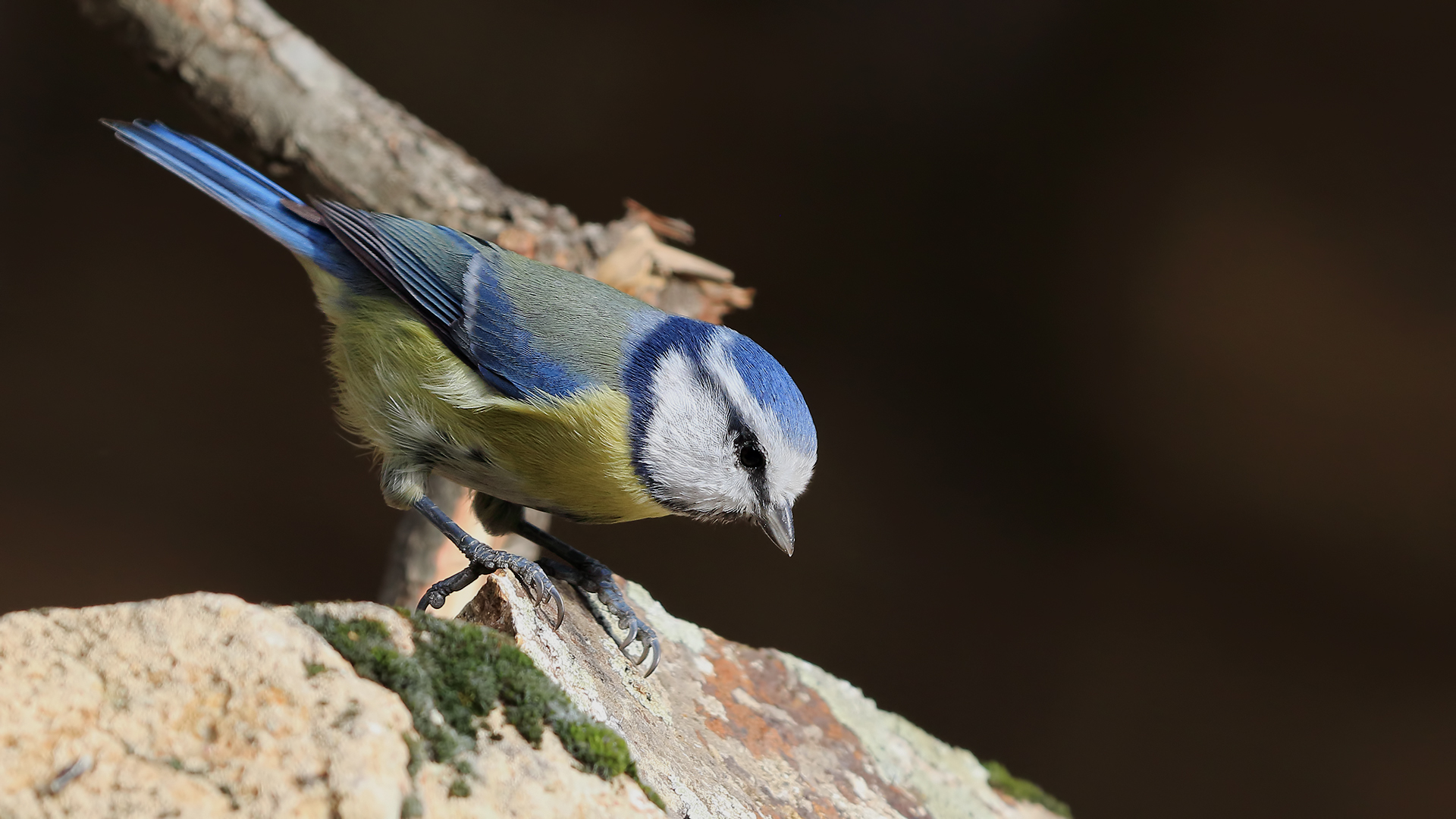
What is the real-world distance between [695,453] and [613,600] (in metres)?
0.34

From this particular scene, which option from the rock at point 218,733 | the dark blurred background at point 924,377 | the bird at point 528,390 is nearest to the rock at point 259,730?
the rock at point 218,733

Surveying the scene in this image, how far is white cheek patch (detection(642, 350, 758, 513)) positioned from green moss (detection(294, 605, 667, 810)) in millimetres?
515

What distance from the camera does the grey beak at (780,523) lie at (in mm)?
1696

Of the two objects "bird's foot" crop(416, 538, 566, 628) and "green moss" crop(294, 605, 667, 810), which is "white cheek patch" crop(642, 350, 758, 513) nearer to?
"bird's foot" crop(416, 538, 566, 628)

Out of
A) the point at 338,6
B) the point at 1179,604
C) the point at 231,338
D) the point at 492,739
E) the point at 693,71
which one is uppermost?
the point at 693,71

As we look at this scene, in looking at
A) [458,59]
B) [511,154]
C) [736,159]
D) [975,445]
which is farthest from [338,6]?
[975,445]

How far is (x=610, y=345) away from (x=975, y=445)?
6.71 feet

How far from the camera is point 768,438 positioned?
164cm

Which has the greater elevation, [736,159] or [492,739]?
[736,159]

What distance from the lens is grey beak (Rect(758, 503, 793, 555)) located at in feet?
5.57

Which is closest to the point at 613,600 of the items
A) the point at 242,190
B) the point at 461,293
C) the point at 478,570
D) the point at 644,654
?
the point at 644,654

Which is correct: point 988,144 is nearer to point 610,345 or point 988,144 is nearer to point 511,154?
point 511,154

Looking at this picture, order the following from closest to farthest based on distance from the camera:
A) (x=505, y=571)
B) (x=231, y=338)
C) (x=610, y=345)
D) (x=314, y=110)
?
(x=505, y=571), (x=610, y=345), (x=314, y=110), (x=231, y=338)

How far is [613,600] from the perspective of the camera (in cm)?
178
